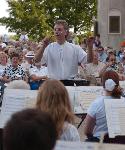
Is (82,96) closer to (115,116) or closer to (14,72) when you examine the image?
(115,116)

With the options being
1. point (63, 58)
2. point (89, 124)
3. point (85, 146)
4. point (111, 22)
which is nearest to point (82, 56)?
point (63, 58)

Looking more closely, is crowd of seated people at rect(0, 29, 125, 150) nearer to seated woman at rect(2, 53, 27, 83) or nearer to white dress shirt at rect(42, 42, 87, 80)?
seated woman at rect(2, 53, 27, 83)

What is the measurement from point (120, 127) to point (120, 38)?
25.9 metres

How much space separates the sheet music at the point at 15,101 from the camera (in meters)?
6.23

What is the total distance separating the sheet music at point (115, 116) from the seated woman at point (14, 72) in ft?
16.6

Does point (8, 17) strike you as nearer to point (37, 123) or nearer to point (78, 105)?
point (78, 105)

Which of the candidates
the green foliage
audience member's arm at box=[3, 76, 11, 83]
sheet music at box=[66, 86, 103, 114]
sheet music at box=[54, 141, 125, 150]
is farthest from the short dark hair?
the green foliage

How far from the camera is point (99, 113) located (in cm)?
625

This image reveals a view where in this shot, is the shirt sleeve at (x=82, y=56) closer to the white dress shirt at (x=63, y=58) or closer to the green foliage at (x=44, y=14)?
the white dress shirt at (x=63, y=58)

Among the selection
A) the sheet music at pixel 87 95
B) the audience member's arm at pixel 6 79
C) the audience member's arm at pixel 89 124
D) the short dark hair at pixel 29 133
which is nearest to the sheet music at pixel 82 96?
the sheet music at pixel 87 95

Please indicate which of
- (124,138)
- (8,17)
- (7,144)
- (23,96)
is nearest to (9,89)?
(23,96)

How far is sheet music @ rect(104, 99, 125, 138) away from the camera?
5867 mm

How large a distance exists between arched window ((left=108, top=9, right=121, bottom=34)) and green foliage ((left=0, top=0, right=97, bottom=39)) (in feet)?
27.1

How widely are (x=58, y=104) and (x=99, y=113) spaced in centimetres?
156
